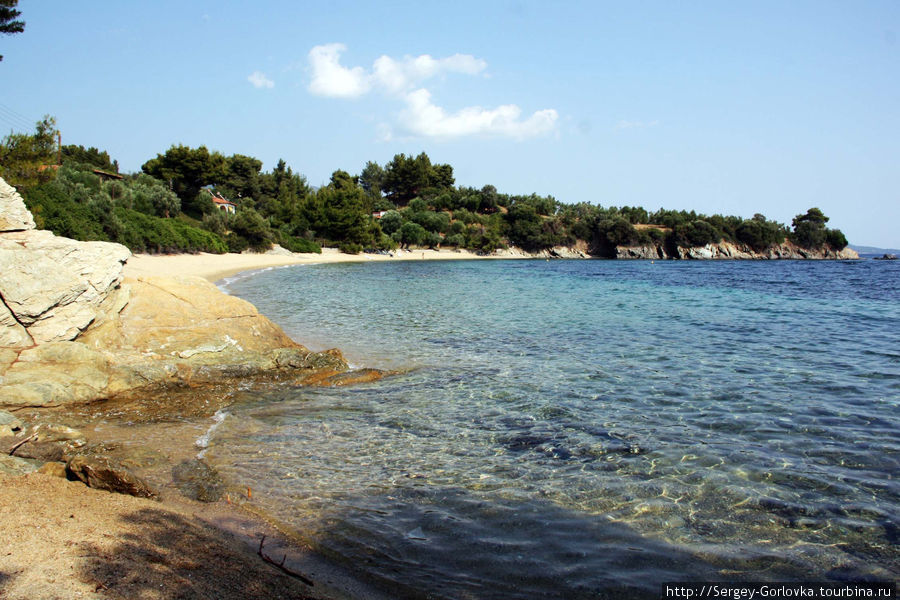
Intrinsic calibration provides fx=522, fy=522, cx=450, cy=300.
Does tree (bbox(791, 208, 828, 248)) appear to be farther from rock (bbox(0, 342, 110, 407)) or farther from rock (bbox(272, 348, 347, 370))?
rock (bbox(0, 342, 110, 407))

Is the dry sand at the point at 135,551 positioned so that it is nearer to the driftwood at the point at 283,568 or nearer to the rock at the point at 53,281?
the driftwood at the point at 283,568

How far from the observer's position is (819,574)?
441 centimetres

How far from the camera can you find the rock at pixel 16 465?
5230mm

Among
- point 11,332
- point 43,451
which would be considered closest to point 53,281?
point 11,332

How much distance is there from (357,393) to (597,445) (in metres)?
4.60

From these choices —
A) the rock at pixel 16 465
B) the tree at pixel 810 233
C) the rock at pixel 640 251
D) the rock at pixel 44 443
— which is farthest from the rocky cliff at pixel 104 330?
the tree at pixel 810 233

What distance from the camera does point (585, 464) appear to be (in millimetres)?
6637

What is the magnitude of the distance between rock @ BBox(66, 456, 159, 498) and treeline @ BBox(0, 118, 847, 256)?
28067 millimetres

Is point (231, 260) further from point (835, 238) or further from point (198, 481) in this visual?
point (835, 238)

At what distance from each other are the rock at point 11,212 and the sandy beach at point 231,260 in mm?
3901

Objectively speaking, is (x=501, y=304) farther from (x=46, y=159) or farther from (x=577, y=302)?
(x=46, y=159)

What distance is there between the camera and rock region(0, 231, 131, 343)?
9.07m

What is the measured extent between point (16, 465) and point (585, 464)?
6.33 metres

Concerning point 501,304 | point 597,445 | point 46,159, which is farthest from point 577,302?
point 46,159
